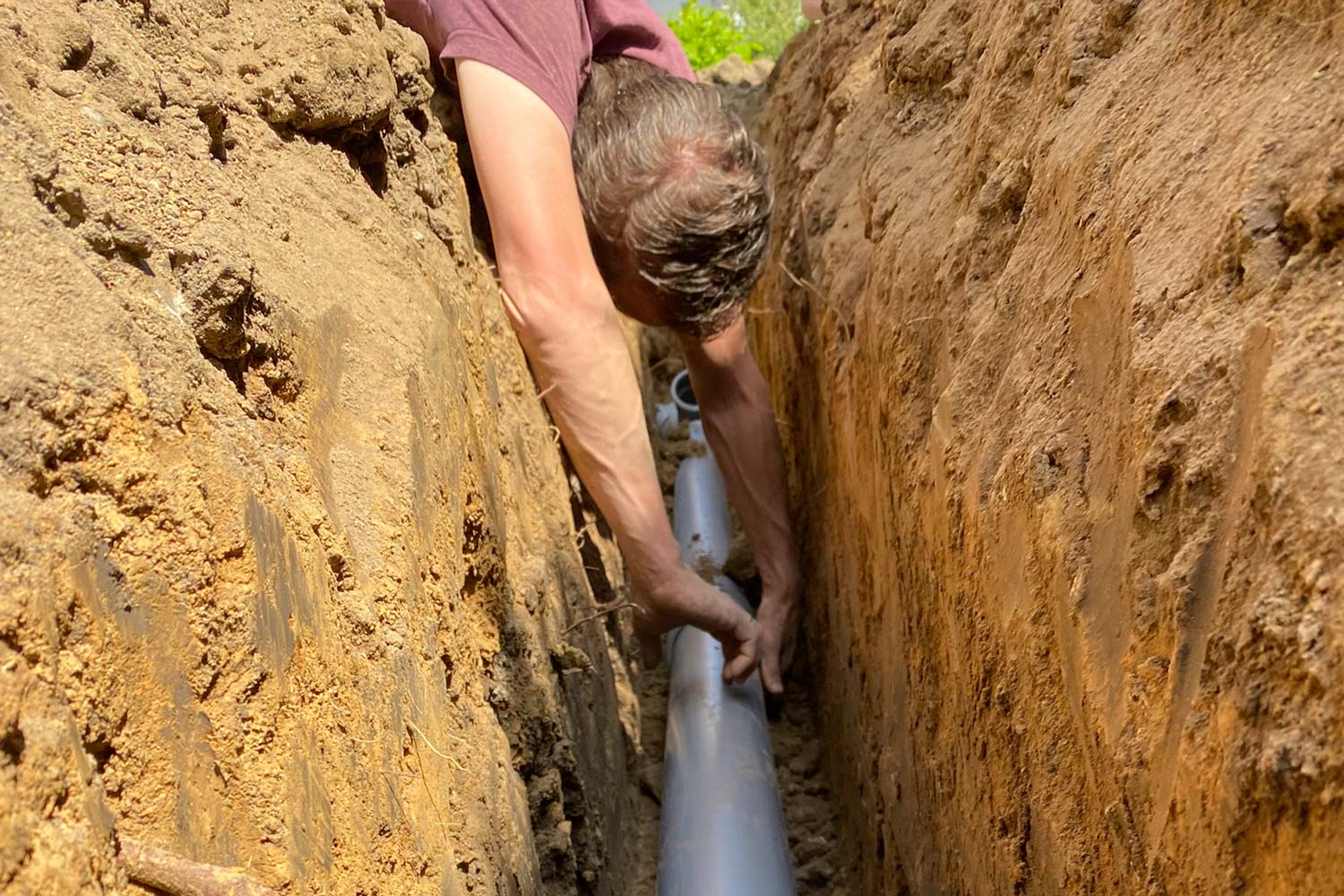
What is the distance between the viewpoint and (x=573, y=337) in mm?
2100

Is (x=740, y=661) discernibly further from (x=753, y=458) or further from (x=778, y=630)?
(x=753, y=458)

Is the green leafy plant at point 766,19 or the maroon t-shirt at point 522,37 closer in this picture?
the maroon t-shirt at point 522,37

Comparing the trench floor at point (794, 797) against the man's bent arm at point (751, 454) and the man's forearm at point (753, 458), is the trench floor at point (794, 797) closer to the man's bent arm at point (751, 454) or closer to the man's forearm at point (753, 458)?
the man's bent arm at point (751, 454)

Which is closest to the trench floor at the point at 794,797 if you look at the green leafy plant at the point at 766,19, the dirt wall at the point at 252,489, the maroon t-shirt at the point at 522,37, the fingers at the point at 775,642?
the fingers at the point at 775,642

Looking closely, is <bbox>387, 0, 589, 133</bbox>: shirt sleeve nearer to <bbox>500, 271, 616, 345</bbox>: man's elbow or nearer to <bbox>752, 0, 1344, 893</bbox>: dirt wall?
<bbox>500, 271, 616, 345</bbox>: man's elbow

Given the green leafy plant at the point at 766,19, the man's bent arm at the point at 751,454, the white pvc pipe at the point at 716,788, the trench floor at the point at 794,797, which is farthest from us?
the green leafy plant at the point at 766,19

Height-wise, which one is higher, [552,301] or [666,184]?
[666,184]

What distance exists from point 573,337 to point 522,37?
0.57 meters

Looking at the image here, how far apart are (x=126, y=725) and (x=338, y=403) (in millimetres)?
518

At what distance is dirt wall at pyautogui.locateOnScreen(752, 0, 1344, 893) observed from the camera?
2.53ft

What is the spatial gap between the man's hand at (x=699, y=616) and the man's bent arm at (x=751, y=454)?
0.25 m

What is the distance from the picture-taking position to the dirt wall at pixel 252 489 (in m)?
0.73

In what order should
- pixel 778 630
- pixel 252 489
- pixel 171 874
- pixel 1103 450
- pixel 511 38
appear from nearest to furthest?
pixel 171 874 < pixel 252 489 < pixel 1103 450 < pixel 511 38 < pixel 778 630

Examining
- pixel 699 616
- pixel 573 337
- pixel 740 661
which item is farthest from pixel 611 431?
pixel 740 661
